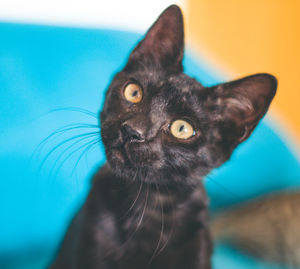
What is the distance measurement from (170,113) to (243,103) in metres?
0.16

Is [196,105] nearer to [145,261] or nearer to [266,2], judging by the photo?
[145,261]

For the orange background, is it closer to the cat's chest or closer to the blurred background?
the blurred background

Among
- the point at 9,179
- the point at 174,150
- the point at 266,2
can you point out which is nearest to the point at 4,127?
the point at 9,179

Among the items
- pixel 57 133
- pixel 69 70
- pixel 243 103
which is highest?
pixel 69 70

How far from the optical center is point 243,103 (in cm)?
69

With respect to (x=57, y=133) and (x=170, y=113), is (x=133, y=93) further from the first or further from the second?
(x=57, y=133)

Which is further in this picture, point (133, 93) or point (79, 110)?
point (79, 110)

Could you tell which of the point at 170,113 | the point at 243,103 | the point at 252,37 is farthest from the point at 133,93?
the point at 252,37

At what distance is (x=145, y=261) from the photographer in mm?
778

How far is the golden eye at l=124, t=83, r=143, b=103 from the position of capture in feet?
2.30

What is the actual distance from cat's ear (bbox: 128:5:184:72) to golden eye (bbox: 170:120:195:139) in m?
0.15

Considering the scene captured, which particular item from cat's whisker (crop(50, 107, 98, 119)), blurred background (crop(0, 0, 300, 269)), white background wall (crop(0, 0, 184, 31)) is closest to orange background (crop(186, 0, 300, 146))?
blurred background (crop(0, 0, 300, 269))

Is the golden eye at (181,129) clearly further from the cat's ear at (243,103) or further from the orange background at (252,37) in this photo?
the orange background at (252,37)

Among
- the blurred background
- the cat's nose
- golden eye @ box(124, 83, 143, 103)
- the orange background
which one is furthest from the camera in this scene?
the orange background
